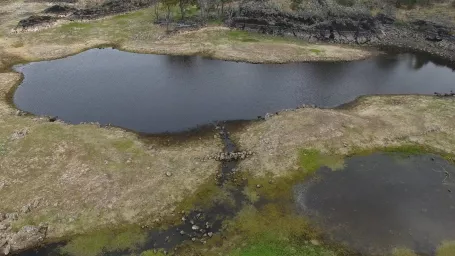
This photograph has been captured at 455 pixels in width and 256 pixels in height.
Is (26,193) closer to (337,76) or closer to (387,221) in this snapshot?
(387,221)

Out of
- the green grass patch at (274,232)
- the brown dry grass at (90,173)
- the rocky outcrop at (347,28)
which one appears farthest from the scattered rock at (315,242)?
the rocky outcrop at (347,28)

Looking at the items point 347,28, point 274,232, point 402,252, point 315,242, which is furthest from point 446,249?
point 347,28

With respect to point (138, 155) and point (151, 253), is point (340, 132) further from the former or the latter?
point (151, 253)

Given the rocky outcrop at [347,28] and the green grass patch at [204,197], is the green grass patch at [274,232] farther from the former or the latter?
the rocky outcrop at [347,28]

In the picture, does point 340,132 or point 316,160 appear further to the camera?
point 340,132

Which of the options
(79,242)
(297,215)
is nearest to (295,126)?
(297,215)

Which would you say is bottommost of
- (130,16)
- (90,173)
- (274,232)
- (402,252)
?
(402,252)
